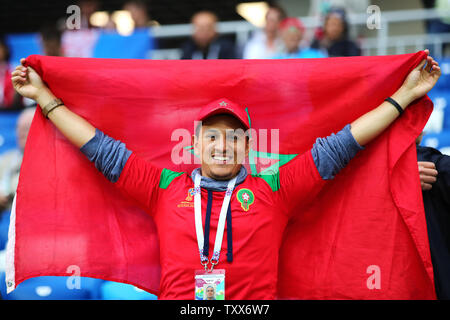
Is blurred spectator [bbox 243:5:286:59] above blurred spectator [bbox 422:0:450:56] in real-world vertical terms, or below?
below

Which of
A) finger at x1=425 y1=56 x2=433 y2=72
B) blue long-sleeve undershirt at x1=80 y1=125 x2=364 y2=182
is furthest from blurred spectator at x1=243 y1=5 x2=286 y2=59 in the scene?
blue long-sleeve undershirt at x1=80 y1=125 x2=364 y2=182

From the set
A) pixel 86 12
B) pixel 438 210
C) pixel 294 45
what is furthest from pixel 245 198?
pixel 86 12

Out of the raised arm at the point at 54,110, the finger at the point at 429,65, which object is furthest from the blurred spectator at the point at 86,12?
the finger at the point at 429,65

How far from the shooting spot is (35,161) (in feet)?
9.05

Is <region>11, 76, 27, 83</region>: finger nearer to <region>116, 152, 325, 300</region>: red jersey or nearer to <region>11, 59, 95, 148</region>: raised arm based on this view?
<region>11, 59, 95, 148</region>: raised arm

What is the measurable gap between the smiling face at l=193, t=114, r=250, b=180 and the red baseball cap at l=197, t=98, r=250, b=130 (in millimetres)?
36

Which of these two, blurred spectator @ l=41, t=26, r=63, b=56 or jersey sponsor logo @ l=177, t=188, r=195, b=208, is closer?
jersey sponsor logo @ l=177, t=188, r=195, b=208

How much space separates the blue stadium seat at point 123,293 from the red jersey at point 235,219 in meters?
0.62

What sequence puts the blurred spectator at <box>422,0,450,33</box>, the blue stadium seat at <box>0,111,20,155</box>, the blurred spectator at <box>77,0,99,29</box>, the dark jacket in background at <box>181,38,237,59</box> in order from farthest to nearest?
the blurred spectator at <box>422,0,450,33</box>
the blurred spectator at <box>77,0,99,29</box>
the dark jacket in background at <box>181,38,237,59</box>
the blue stadium seat at <box>0,111,20,155</box>

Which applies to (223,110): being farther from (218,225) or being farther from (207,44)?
(207,44)

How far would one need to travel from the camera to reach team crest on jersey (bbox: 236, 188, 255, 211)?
2496 millimetres

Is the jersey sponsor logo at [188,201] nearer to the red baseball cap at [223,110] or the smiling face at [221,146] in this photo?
the smiling face at [221,146]

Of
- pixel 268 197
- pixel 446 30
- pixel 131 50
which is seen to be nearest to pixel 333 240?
pixel 268 197

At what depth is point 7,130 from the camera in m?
4.50
